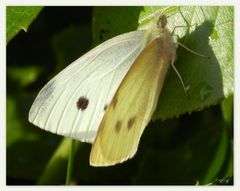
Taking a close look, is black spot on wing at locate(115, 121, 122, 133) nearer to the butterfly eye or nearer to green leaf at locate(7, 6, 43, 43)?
the butterfly eye

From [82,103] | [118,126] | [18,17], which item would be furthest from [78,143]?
[18,17]

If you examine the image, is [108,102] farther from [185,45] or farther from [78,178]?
[78,178]

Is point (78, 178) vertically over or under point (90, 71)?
under

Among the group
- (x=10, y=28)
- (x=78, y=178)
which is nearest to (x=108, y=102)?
(x=10, y=28)

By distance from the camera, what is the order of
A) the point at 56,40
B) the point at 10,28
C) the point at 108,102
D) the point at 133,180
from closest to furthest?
the point at 10,28 < the point at 108,102 < the point at 133,180 < the point at 56,40

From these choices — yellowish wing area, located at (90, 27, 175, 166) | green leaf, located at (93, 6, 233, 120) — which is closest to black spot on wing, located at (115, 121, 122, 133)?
yellowish wing area, located at (90, 27, 175, 166)

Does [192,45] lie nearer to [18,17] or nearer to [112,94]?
[112,94]
